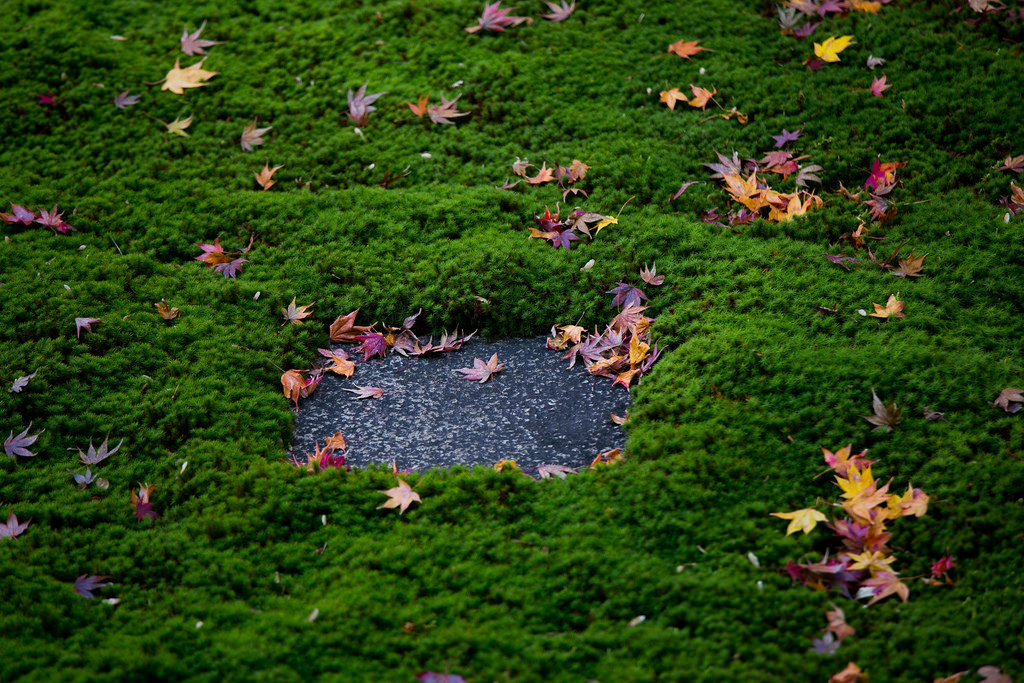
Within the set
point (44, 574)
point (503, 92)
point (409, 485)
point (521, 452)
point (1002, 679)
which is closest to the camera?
point (1002, 679)

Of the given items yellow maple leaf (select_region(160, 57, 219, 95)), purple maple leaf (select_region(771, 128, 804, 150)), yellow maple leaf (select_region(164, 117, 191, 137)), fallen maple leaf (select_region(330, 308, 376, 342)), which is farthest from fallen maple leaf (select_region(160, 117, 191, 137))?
purple maple leaf (select_region(771, 128, 804, 150))

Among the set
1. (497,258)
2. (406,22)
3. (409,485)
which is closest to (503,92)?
(406,22)

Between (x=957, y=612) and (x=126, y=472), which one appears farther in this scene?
(x=126, y=472)

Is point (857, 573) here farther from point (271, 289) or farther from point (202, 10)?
point (202, 10)

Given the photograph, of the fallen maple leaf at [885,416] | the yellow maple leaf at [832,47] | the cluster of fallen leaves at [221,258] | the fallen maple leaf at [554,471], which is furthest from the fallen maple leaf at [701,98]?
the cluster of fallen leaves at [221,258]

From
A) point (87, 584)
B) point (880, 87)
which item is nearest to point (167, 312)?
point (87, 584)

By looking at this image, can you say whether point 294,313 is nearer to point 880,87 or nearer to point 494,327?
point 494,327
